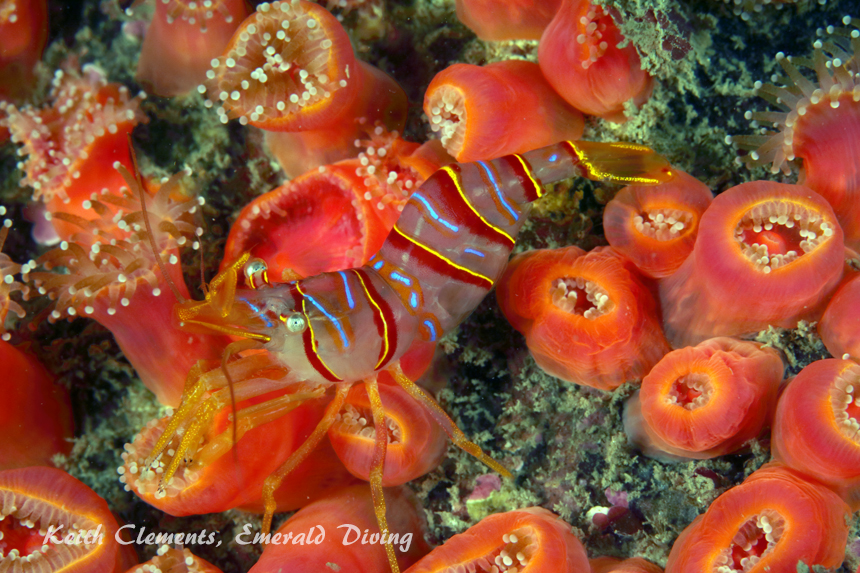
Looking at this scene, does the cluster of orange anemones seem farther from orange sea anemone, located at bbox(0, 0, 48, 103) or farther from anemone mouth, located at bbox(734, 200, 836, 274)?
orange sea anemone, located at bbox(0, 0, 48, 103)

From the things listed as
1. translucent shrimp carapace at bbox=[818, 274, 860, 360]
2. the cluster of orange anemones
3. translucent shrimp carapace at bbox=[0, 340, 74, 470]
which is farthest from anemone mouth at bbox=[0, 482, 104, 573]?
translucent shrimp carapace at bbox=[818, 274, 860, 360]

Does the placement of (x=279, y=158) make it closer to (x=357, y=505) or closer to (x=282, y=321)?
(x=282, y=321)

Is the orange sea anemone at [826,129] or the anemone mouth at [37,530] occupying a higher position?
the orange sea anemone at [826,129]

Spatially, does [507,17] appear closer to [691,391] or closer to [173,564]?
[691,391]

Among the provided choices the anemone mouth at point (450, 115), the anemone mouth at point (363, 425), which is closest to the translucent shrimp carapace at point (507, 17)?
the anemone mouth at point (450, 115)

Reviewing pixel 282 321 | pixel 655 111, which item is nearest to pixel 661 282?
pixel 655 111

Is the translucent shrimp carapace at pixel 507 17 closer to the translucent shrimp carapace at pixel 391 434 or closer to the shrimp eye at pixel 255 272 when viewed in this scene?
the shrimp eye at pixel 255 272
